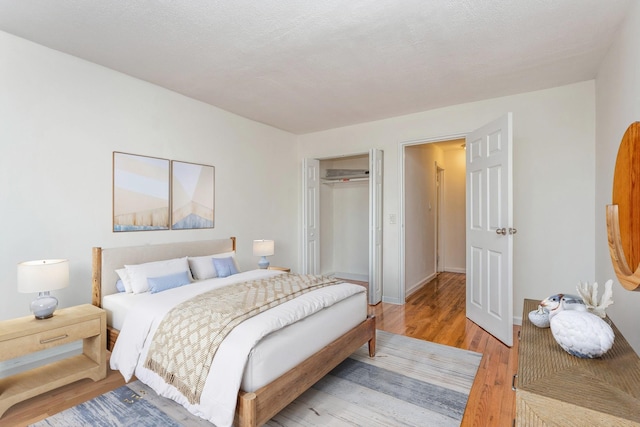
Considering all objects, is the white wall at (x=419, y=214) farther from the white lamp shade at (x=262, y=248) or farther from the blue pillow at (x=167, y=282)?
the blue pillow at (x=167, y=282)

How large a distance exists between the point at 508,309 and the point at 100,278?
3772 millimetres

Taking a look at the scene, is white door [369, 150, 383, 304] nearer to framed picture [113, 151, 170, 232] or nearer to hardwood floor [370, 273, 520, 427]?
hardwood floor [370, 273, 520, 427]

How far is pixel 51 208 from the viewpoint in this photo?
8.44 feet

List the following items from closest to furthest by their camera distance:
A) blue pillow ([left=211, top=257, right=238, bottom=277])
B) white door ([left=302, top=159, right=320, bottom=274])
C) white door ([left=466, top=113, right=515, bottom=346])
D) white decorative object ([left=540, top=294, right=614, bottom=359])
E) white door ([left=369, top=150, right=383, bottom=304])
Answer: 1. white decorative object ([left=540, top=294, right=614, bottom=359])
2. white door ([left=466, top=113, right=515, bottom=346])
3. blue pillow ([left=211, top=257, right=238, bottom=277])
4. white door ([left=369, top=150, right=383, bottom=304])
5. white door ([left=302, top=159, right=320, bottom=274])

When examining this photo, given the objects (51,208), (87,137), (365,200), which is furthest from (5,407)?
(365,200)

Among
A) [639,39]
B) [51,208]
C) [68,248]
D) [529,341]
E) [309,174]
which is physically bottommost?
[529,341]

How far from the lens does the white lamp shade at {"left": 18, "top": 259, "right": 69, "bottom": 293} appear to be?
83.4 inches

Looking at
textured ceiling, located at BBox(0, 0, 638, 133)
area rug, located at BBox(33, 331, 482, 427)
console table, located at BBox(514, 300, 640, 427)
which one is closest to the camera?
console table, located at BBox(514, 300, 640, 427)

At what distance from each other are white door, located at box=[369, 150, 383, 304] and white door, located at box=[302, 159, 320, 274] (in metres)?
1.07

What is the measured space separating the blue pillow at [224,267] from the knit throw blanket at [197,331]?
88 centimetres

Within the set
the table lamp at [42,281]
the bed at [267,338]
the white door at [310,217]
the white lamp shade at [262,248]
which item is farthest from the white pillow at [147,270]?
the white door at [310,217]

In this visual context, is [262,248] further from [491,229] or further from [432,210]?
[432,210]

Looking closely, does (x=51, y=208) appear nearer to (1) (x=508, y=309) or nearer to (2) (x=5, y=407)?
(2) (x=5, y=407)

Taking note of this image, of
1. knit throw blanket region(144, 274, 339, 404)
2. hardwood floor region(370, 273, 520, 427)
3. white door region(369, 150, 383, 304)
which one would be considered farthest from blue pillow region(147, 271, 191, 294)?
white door region(369, 150, 383, 304)
